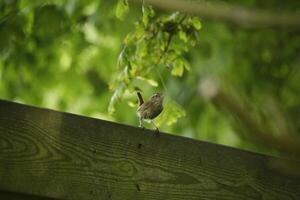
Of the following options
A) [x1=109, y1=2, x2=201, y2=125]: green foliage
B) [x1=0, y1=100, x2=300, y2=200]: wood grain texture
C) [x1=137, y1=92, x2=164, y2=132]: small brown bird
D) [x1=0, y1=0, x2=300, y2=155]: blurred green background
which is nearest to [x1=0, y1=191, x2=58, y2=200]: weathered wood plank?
[x1=0, y1=100, x2=300, y2=200]: wood grain texture

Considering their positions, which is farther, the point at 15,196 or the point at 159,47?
the point at 159,47

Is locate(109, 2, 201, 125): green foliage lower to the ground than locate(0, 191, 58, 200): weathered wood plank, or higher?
higher

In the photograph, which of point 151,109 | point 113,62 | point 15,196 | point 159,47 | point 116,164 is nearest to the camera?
point 15,196

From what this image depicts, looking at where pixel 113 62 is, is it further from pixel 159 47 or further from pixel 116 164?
pixel 116 164

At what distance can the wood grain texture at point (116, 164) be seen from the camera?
2.03 m

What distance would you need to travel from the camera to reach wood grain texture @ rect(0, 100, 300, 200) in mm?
2029

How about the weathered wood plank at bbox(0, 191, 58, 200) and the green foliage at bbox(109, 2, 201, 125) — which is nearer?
the weathered wood plank at bbox(0, 191, 58, 200)

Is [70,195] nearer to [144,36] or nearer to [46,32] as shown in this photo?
[144,36]

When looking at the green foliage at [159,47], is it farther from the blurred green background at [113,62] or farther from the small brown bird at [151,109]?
the blurred green background at [113,62]

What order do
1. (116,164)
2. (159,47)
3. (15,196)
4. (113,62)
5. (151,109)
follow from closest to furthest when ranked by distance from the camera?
1. (15,196)
2. (116,164)
3. (159,47)
4. (151,109)
5. (113,62)

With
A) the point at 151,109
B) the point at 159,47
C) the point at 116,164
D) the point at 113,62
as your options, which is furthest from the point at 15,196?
the point at 113,62

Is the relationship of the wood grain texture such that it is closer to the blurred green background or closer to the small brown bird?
the small brown bird

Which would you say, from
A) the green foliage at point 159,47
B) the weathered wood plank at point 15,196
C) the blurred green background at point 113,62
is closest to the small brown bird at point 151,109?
the green foliage at point 159,47

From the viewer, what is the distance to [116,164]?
2186mm
